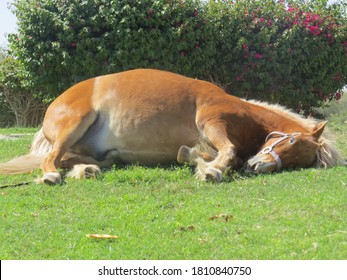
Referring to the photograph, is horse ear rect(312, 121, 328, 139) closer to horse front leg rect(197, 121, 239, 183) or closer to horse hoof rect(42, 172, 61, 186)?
horse front leg rect(197, 121, 239, 183)

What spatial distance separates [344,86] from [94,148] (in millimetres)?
9066

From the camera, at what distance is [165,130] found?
783cm

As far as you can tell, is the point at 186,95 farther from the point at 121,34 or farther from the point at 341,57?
the point at 341,57

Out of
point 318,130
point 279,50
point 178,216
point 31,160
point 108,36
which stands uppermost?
point 108,36

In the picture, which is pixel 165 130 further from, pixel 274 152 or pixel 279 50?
pixel 279 50

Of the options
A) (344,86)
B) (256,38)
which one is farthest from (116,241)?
(344,86)

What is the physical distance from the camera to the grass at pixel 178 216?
4.37 m

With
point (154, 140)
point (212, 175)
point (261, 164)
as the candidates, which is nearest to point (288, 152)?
point (261, 164)

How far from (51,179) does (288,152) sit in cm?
275

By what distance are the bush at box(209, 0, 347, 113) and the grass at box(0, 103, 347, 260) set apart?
6.46 m

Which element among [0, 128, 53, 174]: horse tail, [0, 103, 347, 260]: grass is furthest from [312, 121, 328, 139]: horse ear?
[0, 128, 53, 174]: horse tail

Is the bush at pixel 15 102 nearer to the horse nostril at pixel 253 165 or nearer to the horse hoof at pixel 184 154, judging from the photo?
the horse hoof at pixel 184 154

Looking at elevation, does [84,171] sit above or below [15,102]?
above

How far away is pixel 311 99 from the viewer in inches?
566
